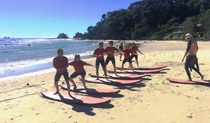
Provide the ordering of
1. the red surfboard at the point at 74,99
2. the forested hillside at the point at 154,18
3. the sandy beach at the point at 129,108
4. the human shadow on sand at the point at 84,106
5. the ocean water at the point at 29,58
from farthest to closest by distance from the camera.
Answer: the forested hillside at the point at 154,18 < the ocean water at the point at 29,58 < the red surfboard at the point at 74,99 < the human shadow on sand at the point at 84,106 < the sandy beach at the point at 129,108

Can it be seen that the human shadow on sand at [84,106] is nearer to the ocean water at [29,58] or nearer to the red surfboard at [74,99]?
the red surfboard at [74,99]

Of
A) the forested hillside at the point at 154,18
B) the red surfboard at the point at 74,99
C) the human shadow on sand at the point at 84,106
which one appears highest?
the forested hillside at the point at 154,18

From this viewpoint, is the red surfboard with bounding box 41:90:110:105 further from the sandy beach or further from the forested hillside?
the forested hillside

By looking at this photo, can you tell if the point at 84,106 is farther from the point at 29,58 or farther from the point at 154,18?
the point at 154,18

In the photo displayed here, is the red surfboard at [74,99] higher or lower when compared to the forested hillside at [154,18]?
lower

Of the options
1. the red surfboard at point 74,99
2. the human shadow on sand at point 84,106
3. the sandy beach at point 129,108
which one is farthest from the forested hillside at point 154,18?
the human shadow on sand at point 84,106

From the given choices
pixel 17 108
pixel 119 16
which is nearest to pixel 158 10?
pixel 119 16

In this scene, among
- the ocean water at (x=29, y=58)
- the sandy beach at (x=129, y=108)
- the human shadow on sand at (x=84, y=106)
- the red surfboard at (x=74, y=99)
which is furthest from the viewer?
the ocean water at (x=29, y=58)

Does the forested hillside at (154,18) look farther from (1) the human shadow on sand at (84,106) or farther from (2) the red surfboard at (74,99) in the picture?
(1) the human shadow on sand at (84,106)

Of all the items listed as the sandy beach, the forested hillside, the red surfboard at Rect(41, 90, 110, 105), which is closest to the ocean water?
the red surfboard at Rect(41, 90, 110, 105)

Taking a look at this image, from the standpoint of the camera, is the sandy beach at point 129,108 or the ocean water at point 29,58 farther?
the ocean water at point 29,58

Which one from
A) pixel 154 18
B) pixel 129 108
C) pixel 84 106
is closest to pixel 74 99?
pixel 84 106

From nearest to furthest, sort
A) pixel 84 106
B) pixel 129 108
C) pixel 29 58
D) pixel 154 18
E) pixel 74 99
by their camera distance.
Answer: pixel 129 108 < pixel 84 106 < pixel 74 99 < pixel 29 58 < pixel 154 18

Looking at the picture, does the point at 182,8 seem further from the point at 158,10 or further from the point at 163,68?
the point at 163,68
